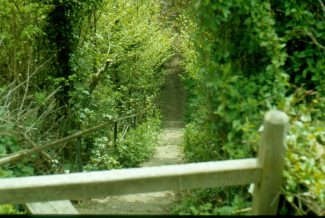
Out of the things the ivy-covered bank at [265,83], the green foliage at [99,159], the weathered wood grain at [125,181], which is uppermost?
the ivy-covered bank at [265,83]

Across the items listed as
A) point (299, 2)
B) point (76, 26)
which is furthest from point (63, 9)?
point (299, 2)

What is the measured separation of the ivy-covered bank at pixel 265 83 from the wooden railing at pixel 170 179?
18cm

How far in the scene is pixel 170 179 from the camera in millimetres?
2008

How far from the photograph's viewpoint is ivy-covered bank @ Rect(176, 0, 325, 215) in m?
2.27

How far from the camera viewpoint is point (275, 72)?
119 inches

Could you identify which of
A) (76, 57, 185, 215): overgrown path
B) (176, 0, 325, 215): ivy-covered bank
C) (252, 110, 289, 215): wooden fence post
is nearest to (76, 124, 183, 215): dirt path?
(76, 57, 185, 215): overgrown path

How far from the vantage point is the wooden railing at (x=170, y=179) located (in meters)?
1.95

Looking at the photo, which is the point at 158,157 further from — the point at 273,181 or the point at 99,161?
the point at 273,181

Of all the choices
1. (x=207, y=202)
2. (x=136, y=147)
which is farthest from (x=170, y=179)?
(x=136, y=147)

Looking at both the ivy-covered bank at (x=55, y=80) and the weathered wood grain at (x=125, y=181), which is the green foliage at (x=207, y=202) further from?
the ivy-covered bank at (x=55, y=80)

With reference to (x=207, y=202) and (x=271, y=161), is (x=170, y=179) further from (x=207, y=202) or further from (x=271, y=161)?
(x=207, y=202)

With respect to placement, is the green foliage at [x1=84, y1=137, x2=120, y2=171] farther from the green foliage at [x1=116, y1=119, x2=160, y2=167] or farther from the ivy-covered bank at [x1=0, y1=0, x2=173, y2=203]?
the green foliage at [x1=116, y1=119, x2=160, y2=167]

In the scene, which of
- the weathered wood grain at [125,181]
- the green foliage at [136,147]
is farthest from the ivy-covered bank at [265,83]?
the green foliage at [136,147]

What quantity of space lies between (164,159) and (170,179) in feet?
30.4
